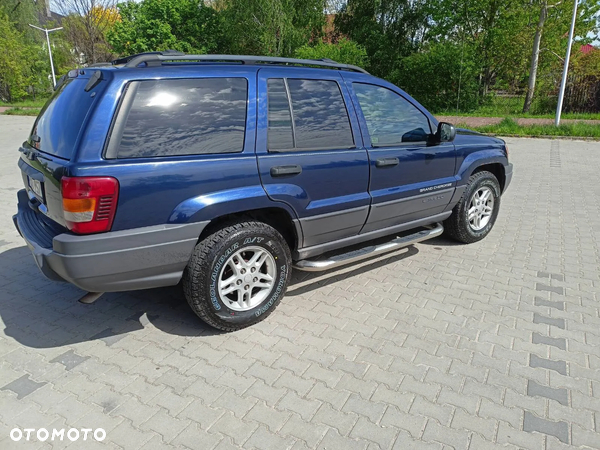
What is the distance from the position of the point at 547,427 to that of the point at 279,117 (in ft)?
8.41

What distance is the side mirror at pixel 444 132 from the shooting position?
13.7 feet

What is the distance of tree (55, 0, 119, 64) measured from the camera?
1172 inches

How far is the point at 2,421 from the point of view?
95.1 inches

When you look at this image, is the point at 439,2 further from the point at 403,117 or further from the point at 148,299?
the point at 148,299

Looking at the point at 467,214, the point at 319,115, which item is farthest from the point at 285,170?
the point at 467,214

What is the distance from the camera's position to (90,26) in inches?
1176

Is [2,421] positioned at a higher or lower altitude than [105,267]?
lower

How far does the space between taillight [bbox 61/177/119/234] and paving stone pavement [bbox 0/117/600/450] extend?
0.98 m

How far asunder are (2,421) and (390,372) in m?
Answer: 2.26

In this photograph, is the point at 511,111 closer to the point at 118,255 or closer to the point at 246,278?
the point at 246,278

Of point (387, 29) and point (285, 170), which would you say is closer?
point (285, 170)

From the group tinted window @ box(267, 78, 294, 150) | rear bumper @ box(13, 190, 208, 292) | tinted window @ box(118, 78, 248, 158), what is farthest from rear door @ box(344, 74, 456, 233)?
rear bumper @ box(13, 190, 208, 292)

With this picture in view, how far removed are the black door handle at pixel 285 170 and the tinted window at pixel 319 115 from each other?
19 cm

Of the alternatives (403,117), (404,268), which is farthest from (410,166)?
(404,268)
